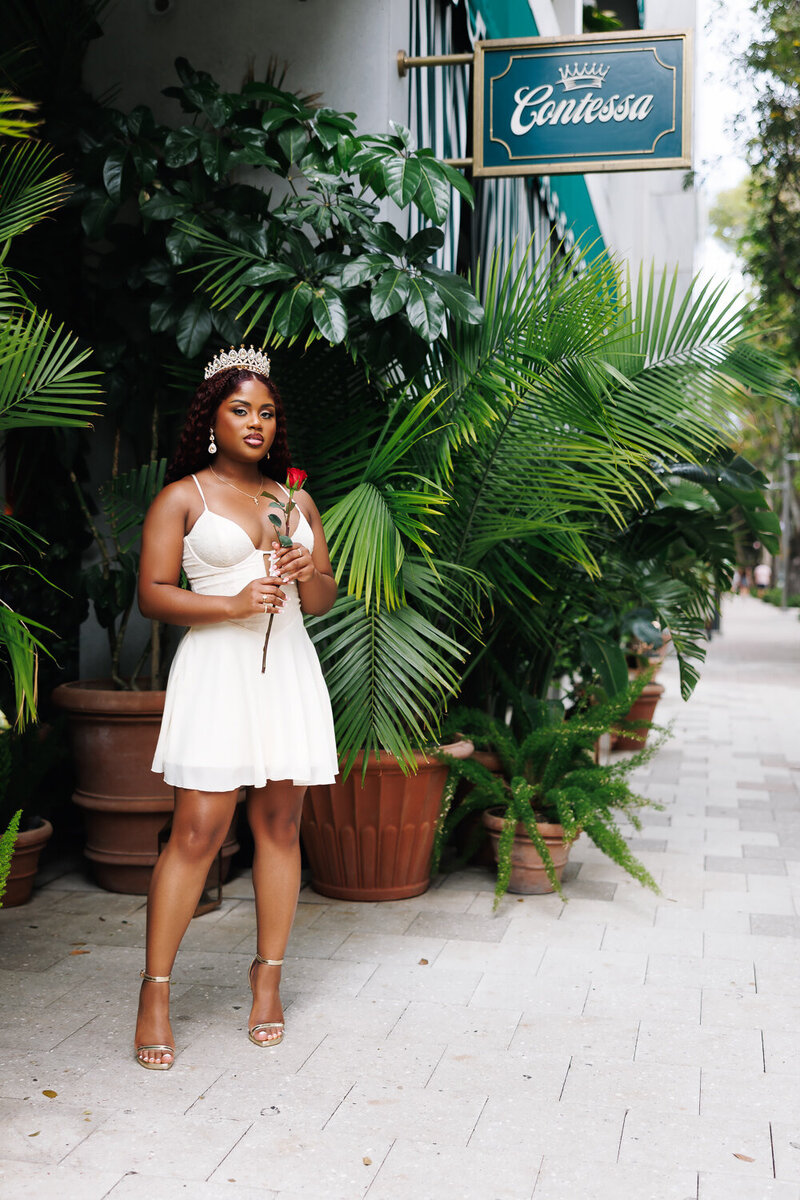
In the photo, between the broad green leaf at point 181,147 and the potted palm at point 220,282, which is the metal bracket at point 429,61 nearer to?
the potted palm at point 220,282

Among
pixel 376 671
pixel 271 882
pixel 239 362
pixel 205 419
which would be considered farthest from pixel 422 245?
pixel 271 882

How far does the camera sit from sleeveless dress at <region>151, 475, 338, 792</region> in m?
3.35

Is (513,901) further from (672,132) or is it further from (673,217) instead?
(673,217)

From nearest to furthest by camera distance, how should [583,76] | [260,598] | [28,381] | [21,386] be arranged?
[260,598] < [21,386] < [28,381] < [583,76]

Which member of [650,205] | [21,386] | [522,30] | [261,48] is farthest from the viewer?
[650,205]

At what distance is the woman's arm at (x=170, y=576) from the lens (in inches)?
129

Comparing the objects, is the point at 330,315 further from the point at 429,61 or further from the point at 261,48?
the point at 261,48

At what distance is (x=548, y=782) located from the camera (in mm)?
5254

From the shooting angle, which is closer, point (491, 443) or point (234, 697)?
point (234, 697)

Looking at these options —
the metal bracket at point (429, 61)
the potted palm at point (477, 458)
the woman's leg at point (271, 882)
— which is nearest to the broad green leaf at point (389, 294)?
the potted palm at point (477, 458)

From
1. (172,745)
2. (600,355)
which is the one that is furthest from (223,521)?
(600,355)

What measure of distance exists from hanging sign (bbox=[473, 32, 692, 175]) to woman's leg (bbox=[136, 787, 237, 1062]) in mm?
3089

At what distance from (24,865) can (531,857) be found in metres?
2.00

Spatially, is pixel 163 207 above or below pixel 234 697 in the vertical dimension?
above
